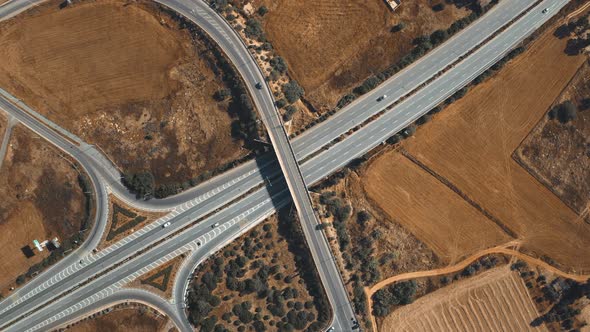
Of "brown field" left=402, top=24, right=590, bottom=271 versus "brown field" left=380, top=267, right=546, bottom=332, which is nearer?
"brown field" left=380, top=267, right=546, bottom=332

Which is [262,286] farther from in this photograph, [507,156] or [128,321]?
[507,156]

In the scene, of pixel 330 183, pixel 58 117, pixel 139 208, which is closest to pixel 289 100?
pixel 330 183

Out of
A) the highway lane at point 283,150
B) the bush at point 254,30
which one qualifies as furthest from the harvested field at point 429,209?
the bush at point 254,30

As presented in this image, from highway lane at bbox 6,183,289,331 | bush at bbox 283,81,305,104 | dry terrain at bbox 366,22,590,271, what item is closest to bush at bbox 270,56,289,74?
bush at bbox 283,81,305,104

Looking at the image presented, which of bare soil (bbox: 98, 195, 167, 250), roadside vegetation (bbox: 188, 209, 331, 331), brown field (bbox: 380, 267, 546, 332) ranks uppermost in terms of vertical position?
bare soil (bbox: 98, 195, 167, 250)

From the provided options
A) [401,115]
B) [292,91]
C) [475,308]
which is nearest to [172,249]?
[292,91]

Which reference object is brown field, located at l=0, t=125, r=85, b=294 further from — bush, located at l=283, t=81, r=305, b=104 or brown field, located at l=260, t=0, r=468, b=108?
brown field, located at l=260, t=0, r=468, b=108
